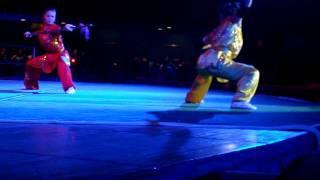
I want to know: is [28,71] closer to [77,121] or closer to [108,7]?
[77,121]

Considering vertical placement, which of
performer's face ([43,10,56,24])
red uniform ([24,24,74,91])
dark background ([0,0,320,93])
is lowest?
dark background ([0,0,320,93])

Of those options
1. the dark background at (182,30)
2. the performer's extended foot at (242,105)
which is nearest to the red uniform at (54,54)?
the performer's extended foot at (242,105)

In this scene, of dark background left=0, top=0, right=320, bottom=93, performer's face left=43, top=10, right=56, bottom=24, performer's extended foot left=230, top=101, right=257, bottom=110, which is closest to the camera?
performer's extended foot left=230, top=101, right=257, bottom=110

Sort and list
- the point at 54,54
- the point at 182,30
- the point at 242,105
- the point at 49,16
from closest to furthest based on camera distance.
Result: the point at 242,105 < the point at 49,16 < the point at 54,54 < the point at 182,30

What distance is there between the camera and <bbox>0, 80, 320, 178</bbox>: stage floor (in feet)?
11.4

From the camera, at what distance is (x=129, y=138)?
4820 millimetres

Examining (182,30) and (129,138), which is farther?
(182,30)

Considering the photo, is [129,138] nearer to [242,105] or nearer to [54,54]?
[242,105]

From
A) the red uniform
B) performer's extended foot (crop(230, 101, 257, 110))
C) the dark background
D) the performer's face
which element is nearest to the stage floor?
performer's extended foot (crop(230, 101, 257, 110))

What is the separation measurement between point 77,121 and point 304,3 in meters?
21.3

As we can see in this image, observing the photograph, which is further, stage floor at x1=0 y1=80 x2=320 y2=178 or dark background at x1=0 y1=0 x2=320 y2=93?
dark background at x1=0 y1=0 x2=320 y2=93

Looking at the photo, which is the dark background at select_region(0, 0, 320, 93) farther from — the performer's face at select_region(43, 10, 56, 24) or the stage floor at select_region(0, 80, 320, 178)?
the stage floor at select_region(0, 80, 320, 178)

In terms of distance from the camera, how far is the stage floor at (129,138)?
3471 millimetres

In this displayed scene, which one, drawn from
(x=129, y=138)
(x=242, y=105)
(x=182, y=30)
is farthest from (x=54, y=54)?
(x=182, y=30)
